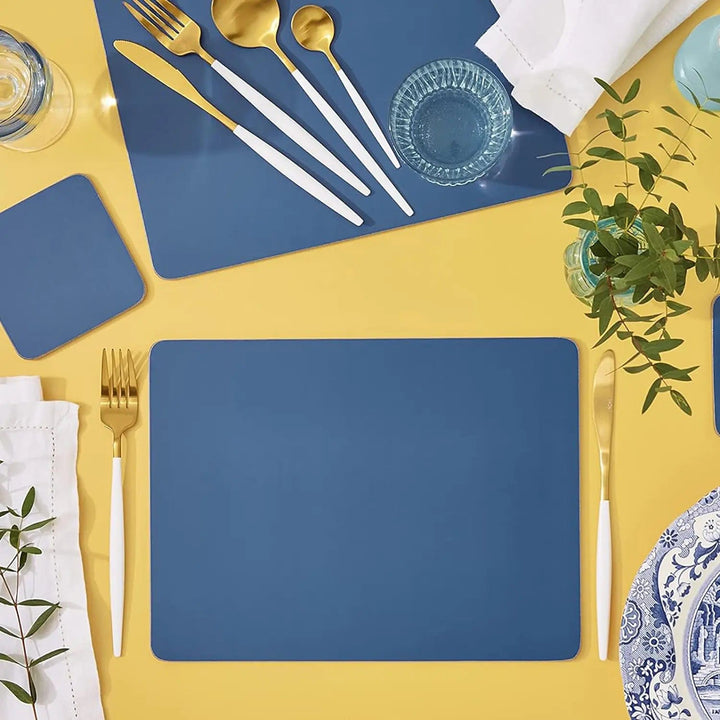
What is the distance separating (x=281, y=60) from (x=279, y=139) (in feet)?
0.26

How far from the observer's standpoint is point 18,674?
79 centimetres

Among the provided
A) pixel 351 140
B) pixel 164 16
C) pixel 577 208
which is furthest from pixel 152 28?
pixel 577 208

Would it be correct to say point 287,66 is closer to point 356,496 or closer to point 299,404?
point 299,404

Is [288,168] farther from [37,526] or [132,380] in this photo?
[37,526]

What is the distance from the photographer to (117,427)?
2.54 ft

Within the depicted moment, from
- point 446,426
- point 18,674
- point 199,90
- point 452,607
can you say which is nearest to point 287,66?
point 199,90

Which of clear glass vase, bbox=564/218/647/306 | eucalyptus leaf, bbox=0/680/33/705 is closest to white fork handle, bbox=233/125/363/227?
clear glass vase, bbox=564/218/647/306

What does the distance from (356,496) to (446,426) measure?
12 centimetres

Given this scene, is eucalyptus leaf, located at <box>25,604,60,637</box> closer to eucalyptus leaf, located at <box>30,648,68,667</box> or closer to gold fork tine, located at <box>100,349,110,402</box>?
eucalyptus leaf, located at <box>30,648,68,667</box>

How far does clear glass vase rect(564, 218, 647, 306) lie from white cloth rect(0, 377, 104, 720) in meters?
0.53

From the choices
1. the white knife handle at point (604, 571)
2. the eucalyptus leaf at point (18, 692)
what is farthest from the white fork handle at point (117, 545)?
the white knife handle at point (604, 571)

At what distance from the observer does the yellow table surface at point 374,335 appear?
772 mm

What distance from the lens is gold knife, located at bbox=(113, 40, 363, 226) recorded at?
0.75 metres

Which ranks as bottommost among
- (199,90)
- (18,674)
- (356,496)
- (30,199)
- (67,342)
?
(18,674)
